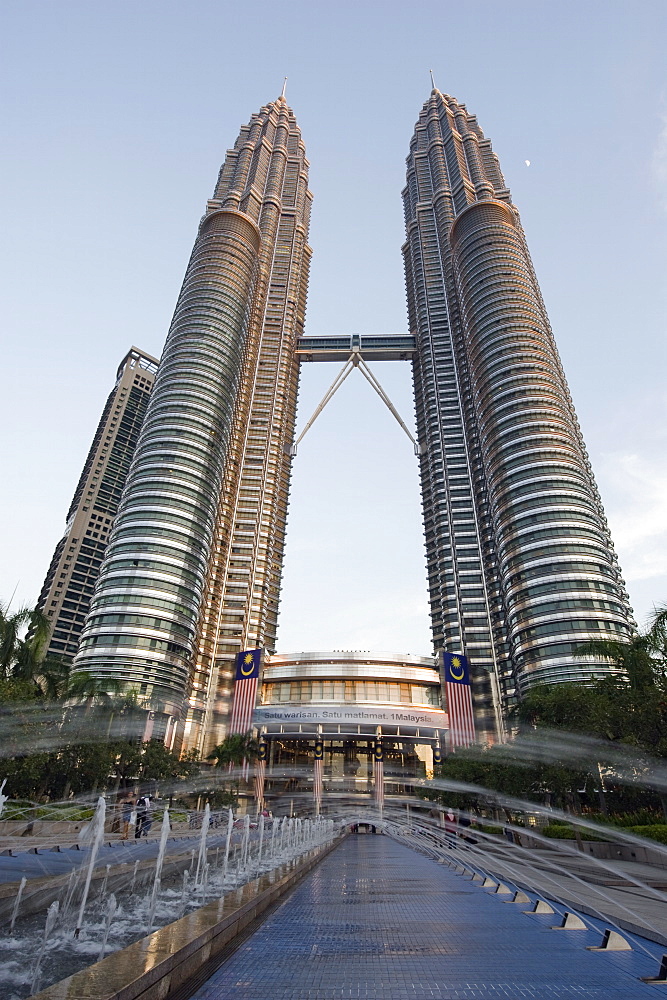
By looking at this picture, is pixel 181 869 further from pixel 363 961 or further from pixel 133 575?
pixel 133 575

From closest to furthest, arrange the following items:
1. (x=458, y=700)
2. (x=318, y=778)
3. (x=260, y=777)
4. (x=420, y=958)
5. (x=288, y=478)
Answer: (x=420, y=958) → (x=318, y=778) → (x=260, y=777) → (x=458, y=700) → (x=288, y=478)

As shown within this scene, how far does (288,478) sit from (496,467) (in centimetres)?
5205

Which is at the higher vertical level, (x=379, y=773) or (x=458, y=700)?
(x=458, y=700)

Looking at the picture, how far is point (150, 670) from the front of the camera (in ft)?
281

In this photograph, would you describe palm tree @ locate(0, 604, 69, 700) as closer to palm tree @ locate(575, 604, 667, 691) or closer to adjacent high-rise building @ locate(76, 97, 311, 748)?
palm tree @ locate(575, 604, 667, 691)

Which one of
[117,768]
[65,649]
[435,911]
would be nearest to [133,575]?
[117,768]

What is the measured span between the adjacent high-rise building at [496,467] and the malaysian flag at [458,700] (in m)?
8.34

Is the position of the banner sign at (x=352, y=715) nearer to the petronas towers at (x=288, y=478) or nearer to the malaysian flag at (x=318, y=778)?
the malaysian flag at (x=318, y=778)

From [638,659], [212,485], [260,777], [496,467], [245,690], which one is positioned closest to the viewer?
[638,659]

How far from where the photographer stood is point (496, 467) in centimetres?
10500

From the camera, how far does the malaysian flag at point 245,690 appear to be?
301 ft

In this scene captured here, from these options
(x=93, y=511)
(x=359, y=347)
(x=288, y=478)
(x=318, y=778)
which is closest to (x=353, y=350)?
(x=359, y=347)

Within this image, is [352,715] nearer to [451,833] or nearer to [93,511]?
[451,833]

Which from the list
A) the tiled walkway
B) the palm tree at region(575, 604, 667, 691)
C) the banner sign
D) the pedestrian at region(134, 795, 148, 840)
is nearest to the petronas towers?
the banner sign
